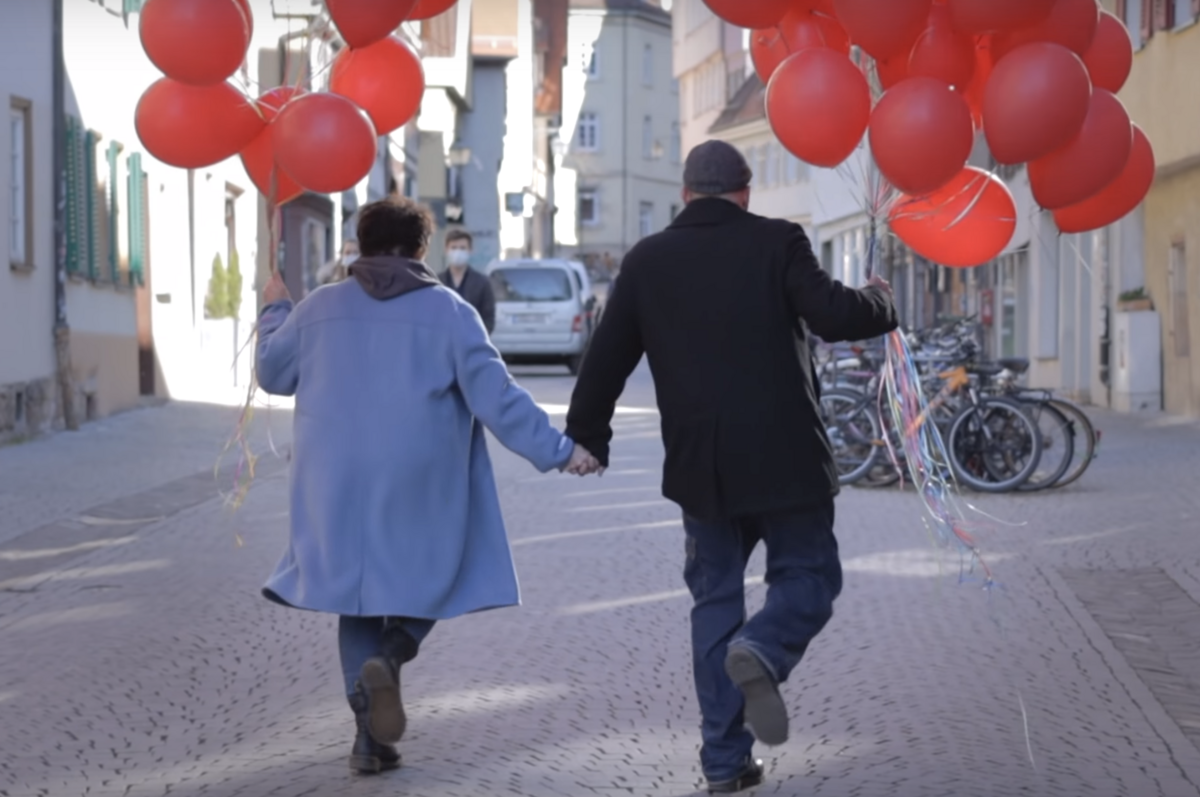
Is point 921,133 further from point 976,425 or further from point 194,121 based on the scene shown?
point 976,425

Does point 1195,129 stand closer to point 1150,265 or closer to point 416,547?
point 1150,265

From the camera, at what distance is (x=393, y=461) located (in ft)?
19.1

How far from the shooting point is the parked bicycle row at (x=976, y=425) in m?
14.9

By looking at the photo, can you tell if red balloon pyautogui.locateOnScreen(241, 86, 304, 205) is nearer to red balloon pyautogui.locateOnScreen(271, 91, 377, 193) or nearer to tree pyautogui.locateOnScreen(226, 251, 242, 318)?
red balloon pyautogui.locateOnScreen(271, 91, 377, 193)

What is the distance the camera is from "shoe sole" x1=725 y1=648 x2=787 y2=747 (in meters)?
5.32

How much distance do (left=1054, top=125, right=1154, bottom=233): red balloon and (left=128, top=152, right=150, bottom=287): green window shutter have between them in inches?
716

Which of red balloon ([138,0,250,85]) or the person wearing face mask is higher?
red balloon ([138,0,250,85])

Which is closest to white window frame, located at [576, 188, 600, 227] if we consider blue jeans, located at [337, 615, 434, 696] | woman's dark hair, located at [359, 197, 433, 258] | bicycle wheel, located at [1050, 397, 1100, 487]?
bicycle wheel, located at [1050, 397, 1100, 487]

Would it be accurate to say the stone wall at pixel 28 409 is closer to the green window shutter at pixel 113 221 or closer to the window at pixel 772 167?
the green window shutter at pixel 113 221

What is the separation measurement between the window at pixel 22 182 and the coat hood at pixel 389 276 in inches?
552

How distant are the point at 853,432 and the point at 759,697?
10.3 m

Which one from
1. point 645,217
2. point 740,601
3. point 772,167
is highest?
point 772,167

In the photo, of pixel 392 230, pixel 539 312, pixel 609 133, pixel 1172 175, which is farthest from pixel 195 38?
pixel 609 133

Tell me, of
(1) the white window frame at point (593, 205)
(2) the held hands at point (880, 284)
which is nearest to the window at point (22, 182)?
(2) the held hands at point (880, 284)
